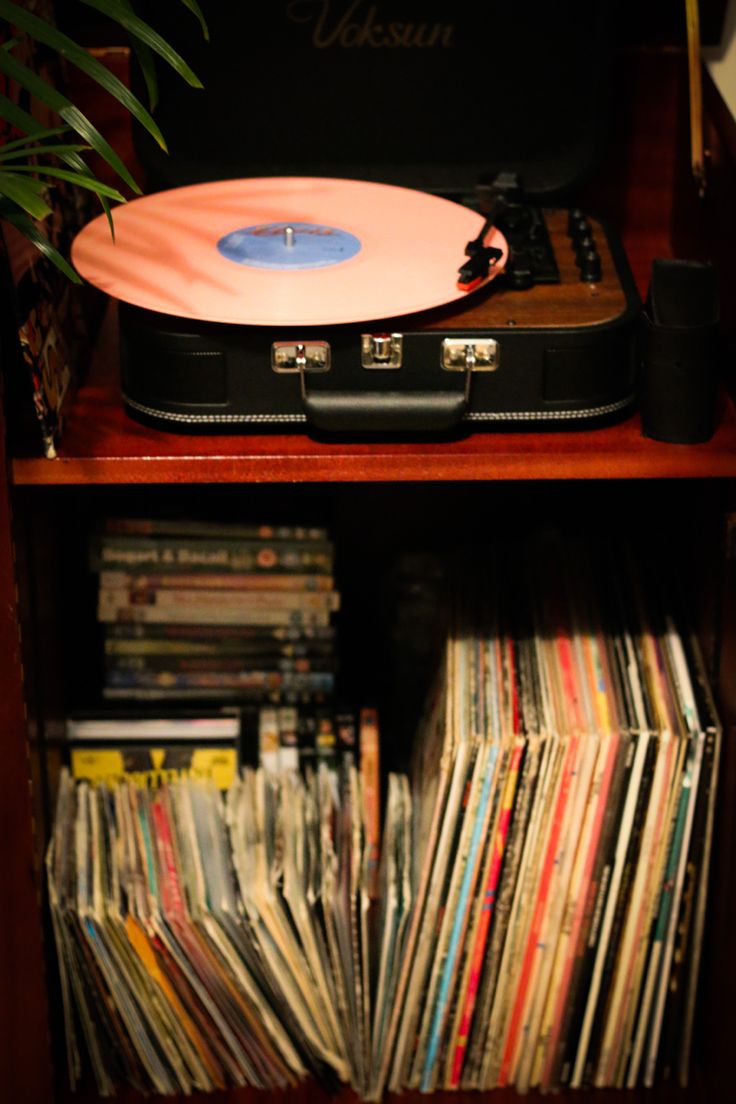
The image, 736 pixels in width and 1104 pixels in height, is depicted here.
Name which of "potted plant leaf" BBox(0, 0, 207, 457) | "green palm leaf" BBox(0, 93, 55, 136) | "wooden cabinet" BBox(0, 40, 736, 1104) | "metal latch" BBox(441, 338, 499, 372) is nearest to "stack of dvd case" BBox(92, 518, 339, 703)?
"wooden cabinet" BBox(0, 40, 736, 1104)

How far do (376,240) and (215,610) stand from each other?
1.33ft

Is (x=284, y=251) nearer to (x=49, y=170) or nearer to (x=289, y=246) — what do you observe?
(x=289, y=246)

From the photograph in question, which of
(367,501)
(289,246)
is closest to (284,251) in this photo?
(289,246)

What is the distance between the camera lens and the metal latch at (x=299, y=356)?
1038 mm

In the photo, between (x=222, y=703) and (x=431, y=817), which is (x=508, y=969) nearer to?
(x=431, y=817)

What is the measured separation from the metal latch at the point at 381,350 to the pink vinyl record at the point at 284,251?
2cm

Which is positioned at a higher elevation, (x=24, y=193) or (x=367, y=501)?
(x=24, y=193)

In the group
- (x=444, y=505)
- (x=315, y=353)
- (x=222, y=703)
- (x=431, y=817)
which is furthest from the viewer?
(x=444, y=505)

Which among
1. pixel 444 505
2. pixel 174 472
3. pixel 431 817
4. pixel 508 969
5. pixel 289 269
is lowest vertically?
pixel 508 969

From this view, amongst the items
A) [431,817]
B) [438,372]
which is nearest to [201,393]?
[438,372]

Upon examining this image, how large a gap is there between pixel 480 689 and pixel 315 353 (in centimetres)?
37

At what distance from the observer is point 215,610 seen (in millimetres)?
1351

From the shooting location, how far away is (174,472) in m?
1.05

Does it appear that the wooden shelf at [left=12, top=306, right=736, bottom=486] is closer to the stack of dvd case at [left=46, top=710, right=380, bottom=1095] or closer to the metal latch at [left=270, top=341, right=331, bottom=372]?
the metal latch at [left=270, top=341, right=331, bottom=372]
